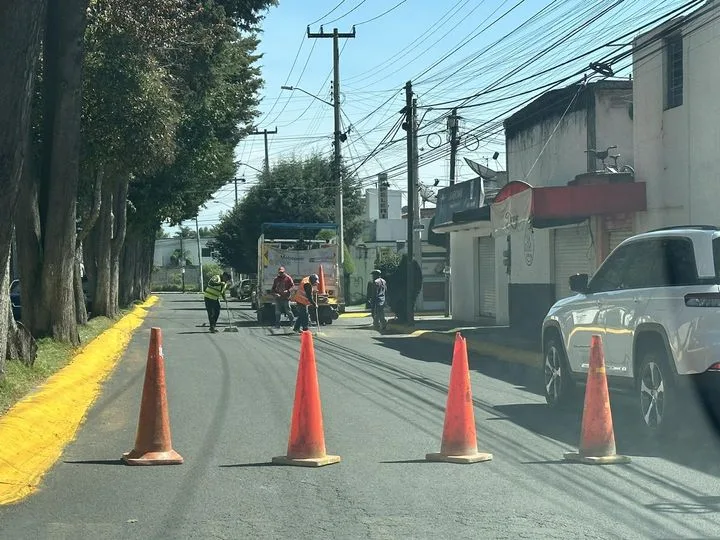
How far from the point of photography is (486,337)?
22750 mm

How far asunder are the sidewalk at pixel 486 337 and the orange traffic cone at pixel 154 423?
9942mm

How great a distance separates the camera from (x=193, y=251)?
494ft

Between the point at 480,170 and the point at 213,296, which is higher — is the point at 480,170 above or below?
above

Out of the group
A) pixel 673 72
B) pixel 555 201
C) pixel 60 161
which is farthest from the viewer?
pixel 555 201

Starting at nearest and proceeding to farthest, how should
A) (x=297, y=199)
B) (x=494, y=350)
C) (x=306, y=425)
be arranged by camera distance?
(x=306, y=425) → (x=494, y=350) → (x=297, y=199)

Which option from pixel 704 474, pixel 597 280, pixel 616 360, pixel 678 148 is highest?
pixel 678 148

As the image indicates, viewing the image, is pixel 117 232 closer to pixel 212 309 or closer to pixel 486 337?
pixel 212 309

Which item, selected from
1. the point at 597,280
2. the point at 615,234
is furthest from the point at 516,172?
the point at 597,280

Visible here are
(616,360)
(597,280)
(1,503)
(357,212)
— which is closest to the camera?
(1,503)

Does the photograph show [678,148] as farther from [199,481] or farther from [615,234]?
[199,481]

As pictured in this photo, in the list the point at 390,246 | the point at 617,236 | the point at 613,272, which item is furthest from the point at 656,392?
the point at 390,246

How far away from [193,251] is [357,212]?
97.2 m

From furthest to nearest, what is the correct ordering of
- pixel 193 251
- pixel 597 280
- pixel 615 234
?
pixel 193 251, pixel 615 234, pixel 597 280

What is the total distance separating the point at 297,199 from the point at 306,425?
47.1m
